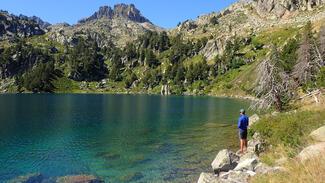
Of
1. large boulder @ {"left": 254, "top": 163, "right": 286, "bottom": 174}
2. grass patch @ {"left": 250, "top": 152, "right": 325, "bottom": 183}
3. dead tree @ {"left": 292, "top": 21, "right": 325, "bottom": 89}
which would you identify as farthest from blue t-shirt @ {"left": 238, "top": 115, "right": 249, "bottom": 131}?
dead tree @ {"left": 292, "top": 21, "right": 325, "bottom": 89}

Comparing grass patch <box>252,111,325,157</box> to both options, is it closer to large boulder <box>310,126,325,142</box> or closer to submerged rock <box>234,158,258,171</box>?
large boulder <box>310,126,325,142</box>

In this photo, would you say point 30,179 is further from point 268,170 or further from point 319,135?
point 319,135

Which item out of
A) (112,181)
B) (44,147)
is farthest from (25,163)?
(112,181)

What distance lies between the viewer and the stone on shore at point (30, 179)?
31111 mm

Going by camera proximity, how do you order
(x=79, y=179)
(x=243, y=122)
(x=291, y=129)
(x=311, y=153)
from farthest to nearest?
(x=243, y=122), (x=79, y=179), (x=291, y=129), (x=311, y=153)

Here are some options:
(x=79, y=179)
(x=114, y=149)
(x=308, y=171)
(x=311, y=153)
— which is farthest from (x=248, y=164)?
(x=114, y=149)

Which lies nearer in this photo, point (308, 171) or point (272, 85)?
point (308, 171)

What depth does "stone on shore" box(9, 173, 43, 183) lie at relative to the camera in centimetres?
3111

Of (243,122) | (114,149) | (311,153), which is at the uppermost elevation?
(311,153)

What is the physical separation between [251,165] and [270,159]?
1393mm

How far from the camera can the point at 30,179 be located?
31.6 metres

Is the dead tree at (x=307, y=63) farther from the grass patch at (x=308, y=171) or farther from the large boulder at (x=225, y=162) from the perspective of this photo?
the grass patch at (x=308, y=171)

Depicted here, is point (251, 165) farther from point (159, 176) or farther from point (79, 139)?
point (79, 139)

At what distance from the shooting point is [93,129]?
64.4 m
